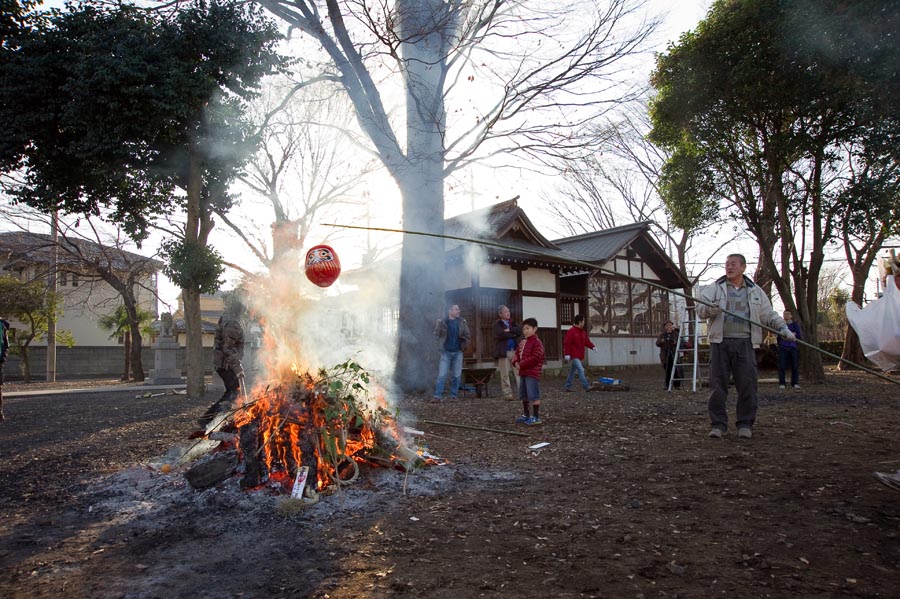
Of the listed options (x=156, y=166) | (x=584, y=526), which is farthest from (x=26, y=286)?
(x=584, y=526)

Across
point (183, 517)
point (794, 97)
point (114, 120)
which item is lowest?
point (183, 517)

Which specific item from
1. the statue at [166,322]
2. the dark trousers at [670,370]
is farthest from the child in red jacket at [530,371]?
the statue at [166,322]

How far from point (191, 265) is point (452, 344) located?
16.4 feet

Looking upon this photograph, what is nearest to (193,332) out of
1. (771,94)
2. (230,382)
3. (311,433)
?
(230,382)

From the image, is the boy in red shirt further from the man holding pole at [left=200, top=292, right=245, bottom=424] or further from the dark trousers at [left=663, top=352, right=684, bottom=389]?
the man holding pole at [left=200, top=292, right=245, bottom=424]

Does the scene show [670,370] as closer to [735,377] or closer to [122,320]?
[735,377]

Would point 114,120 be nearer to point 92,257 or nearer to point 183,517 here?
point 183,517

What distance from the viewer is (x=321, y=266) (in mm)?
6473

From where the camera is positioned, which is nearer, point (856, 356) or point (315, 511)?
point (315, 511)

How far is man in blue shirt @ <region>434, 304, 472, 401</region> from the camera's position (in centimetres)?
1081

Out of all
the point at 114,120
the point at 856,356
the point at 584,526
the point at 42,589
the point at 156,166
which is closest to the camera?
the point at 42,589

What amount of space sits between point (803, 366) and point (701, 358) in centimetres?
266

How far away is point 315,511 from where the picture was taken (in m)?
3.96

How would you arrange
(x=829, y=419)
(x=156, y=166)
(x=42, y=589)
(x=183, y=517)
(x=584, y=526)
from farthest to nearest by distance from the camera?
(x=156, y=166) → (x=829, y=419) → (x=183, y=517) → (x=584, y=526) → (x=42, y=589)
